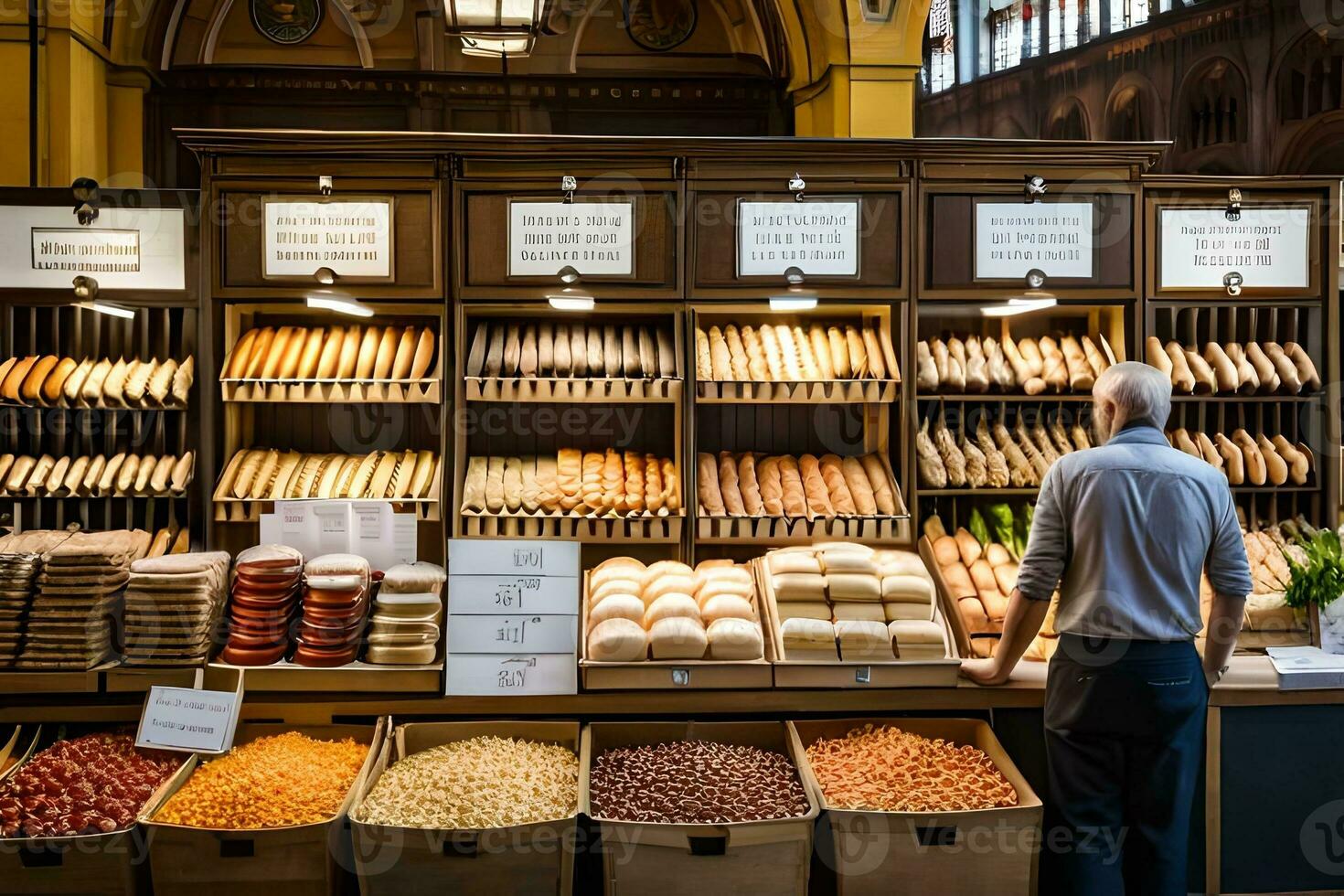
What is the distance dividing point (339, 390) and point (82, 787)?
1431 mm

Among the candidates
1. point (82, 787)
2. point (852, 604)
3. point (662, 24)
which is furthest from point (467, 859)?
point (662, 24)

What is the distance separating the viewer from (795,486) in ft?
10.8

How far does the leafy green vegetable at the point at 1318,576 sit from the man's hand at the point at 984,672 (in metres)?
1.11

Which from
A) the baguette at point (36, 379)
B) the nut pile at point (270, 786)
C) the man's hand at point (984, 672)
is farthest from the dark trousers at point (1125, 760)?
the baguette at point (36, 379)

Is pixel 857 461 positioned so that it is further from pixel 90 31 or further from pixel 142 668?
pixel 90 31

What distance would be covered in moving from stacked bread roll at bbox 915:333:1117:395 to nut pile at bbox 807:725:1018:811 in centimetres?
131

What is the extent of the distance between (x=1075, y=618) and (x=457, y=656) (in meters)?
1.82

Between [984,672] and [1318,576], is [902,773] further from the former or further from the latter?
[1318,576]

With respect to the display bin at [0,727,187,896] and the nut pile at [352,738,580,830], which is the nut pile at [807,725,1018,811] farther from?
the display bin at [0,727,187,896]

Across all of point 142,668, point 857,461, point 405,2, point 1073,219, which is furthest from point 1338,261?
point 405,2

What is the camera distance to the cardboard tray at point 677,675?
273cm

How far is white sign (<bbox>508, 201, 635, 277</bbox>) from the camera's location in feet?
10.5

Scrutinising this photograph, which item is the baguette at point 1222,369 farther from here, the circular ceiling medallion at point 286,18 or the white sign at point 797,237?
the circular ceiling medallion at point 286,18

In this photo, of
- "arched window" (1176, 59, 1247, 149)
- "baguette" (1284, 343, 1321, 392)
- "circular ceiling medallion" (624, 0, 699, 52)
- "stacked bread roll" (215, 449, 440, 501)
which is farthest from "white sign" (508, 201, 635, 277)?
"arched window" (1176, 59, 1247, 149)
